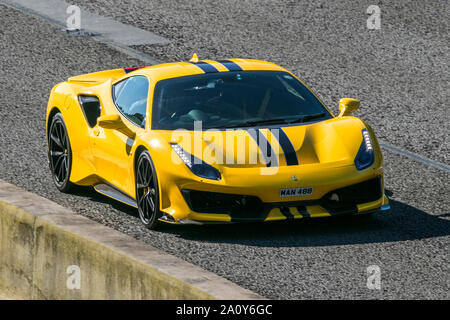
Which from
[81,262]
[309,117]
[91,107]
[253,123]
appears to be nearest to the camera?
[81,262]

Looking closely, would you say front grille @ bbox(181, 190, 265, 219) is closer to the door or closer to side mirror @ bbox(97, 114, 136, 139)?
the door

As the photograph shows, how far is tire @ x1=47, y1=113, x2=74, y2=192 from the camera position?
9.30 m

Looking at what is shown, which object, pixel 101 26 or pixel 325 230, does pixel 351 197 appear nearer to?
pixel 325 230

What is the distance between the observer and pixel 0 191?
8.62 m

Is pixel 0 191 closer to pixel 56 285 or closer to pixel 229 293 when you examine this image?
pixel 56 285

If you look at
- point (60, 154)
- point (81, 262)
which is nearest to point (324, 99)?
point (60, 154)

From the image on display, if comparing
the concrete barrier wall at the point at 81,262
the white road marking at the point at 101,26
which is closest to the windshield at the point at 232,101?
the concrete barrier wall at the point at 81,262

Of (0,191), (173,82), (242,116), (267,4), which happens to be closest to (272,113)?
(242,116)

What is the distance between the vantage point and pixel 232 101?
8398mm

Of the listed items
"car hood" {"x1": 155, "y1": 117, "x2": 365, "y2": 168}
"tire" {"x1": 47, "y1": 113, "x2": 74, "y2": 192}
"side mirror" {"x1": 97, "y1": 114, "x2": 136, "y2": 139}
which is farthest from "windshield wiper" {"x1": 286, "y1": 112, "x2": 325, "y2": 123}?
"tire" {"x1": 47, "y1": 113, "x2": 74, "y2": 192}

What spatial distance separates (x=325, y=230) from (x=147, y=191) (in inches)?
56.8

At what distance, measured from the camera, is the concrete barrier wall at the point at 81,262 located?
243 inches

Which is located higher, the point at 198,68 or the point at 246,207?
the point at 198,68

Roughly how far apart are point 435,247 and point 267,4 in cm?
1080
